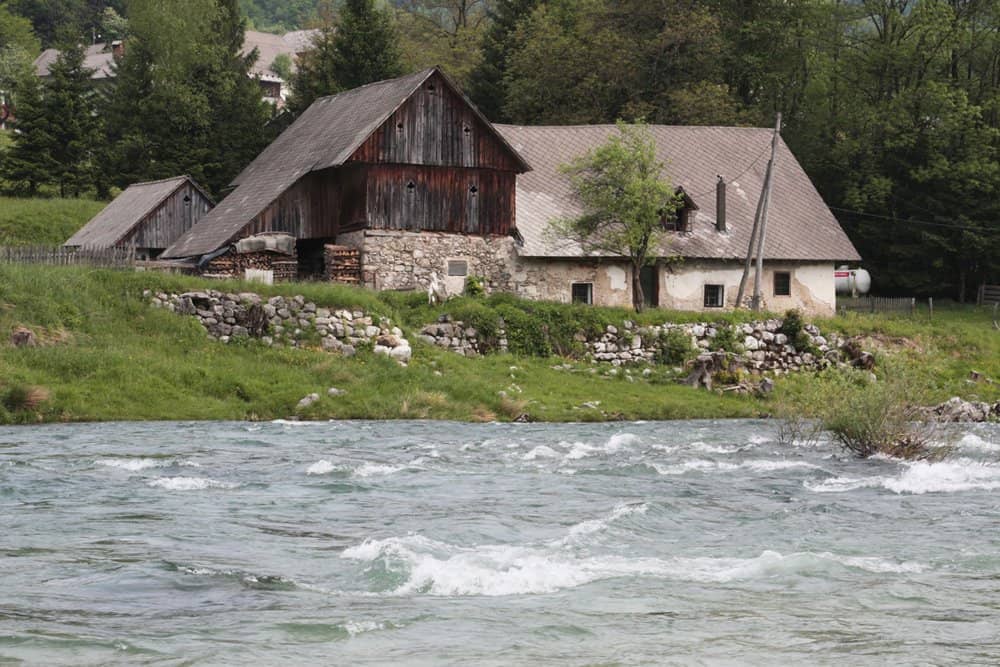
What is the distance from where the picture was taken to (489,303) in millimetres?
42688

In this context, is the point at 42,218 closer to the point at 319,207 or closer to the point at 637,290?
the point at 319,207

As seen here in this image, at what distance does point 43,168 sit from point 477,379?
36749 millimetres

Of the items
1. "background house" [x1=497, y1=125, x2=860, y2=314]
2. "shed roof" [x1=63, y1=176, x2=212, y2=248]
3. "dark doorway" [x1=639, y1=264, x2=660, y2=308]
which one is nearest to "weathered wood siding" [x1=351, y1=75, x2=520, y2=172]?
"background house" [x1=497, y1=125, x2=860, y2=314]

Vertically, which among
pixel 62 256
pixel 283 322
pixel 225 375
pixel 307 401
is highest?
pixel 62 256

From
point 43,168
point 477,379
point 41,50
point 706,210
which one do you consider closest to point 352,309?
point 477,379

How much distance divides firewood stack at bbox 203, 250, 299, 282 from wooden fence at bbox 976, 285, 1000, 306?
32199 millimetres

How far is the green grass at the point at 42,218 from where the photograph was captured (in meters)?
60.5

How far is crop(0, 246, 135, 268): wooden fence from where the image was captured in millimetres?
38625

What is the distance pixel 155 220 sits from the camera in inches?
2067

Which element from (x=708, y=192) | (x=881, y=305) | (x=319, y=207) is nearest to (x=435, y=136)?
(x=319, y=207)

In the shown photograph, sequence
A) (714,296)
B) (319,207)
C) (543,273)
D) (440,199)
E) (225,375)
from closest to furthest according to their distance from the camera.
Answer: (225,375) → (440,199) → (319,207) → (543,273) → (714,296)

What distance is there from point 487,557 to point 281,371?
20889 millimetres

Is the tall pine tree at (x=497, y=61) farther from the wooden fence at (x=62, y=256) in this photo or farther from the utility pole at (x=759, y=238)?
the wooden fence at (x=62, y=256)

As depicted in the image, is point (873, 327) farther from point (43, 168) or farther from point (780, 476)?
point (43, 168)
